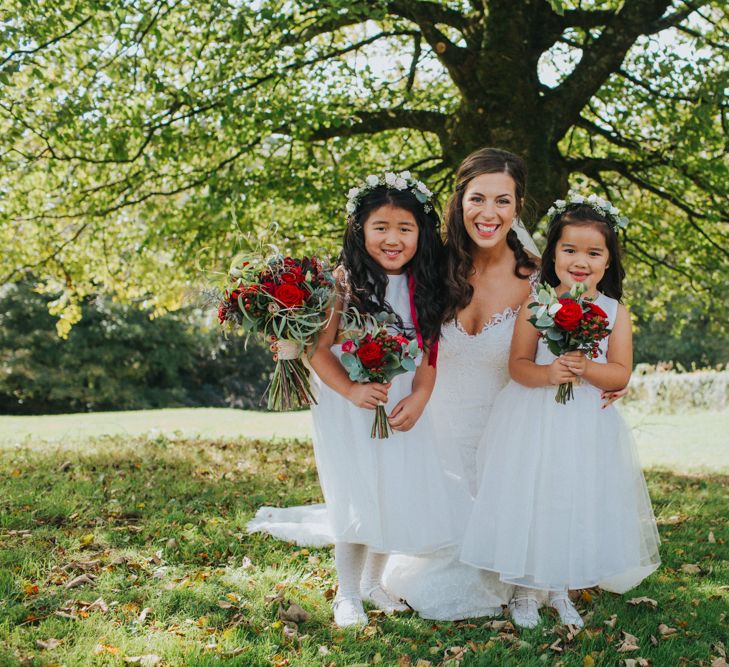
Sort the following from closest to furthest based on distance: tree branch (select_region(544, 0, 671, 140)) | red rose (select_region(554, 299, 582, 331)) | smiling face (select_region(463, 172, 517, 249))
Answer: red rose (select_region(554, 299, 582, 331)) → smiling face (select_region(463, 172, 517, 249)) → tree branch (select_region(544, 0, 671, 140))

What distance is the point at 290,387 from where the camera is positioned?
430 cm

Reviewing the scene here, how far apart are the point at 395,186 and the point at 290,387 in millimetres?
1293

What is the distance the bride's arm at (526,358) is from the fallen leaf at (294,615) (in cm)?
173

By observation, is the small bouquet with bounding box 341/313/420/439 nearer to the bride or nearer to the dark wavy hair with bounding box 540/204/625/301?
the bride

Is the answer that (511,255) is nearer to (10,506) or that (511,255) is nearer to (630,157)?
(10,506)

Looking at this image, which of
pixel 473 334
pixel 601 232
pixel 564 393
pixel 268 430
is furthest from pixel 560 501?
pixel 268 430

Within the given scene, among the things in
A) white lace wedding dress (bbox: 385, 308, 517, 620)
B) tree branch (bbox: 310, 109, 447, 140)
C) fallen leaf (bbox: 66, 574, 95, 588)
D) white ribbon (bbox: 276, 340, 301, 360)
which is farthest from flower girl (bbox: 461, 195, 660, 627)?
tree branch (bbox: 310, 109, 447, 140)

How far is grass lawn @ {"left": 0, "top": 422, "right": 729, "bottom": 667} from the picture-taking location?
3578mm

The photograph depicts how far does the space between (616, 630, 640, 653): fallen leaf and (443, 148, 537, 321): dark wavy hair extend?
192 cm

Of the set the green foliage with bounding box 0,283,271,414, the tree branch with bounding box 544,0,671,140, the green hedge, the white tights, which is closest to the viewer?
the white tights

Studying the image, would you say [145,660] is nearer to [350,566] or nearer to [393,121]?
[350,566]

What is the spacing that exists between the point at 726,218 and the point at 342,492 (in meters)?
6.60

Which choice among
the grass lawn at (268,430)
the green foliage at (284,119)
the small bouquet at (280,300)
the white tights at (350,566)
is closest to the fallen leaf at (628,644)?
the white tights at (350,566)

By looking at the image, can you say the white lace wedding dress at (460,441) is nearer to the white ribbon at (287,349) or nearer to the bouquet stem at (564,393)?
the bouquet stem at (564,393)
